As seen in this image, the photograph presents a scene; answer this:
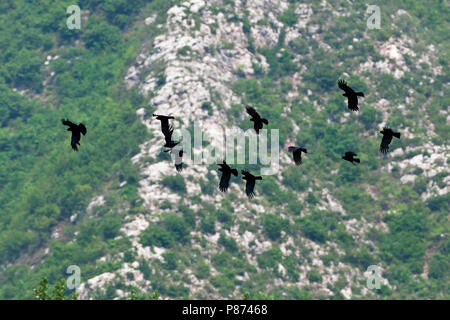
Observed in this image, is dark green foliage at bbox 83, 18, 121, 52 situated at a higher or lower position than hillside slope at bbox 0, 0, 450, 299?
higher

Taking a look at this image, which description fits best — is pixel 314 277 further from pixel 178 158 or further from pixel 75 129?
pixel 75 129

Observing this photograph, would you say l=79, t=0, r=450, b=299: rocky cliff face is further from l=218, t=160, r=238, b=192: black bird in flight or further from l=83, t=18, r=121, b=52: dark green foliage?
l=218, t=160, r=238, b=192: black bird in flight

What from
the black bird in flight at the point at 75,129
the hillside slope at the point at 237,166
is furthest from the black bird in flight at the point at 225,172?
the hillside slope at the point at 237,166

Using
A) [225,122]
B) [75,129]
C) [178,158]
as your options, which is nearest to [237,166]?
[225,122]

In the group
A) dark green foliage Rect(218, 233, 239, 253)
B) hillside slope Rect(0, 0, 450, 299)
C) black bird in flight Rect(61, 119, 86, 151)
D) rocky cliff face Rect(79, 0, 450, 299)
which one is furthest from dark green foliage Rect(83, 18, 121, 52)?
black bird in flight Rect(61, 119, 86, 151)

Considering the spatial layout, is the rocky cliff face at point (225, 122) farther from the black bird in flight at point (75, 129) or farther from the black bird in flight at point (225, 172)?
the black bird in flight at point (225, 172)

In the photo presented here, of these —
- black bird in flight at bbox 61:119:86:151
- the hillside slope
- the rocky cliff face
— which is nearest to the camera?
black bird in flight at bbox 61:119:86:151

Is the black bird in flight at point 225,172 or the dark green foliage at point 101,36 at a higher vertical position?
the dark green foliage at point 101,36
